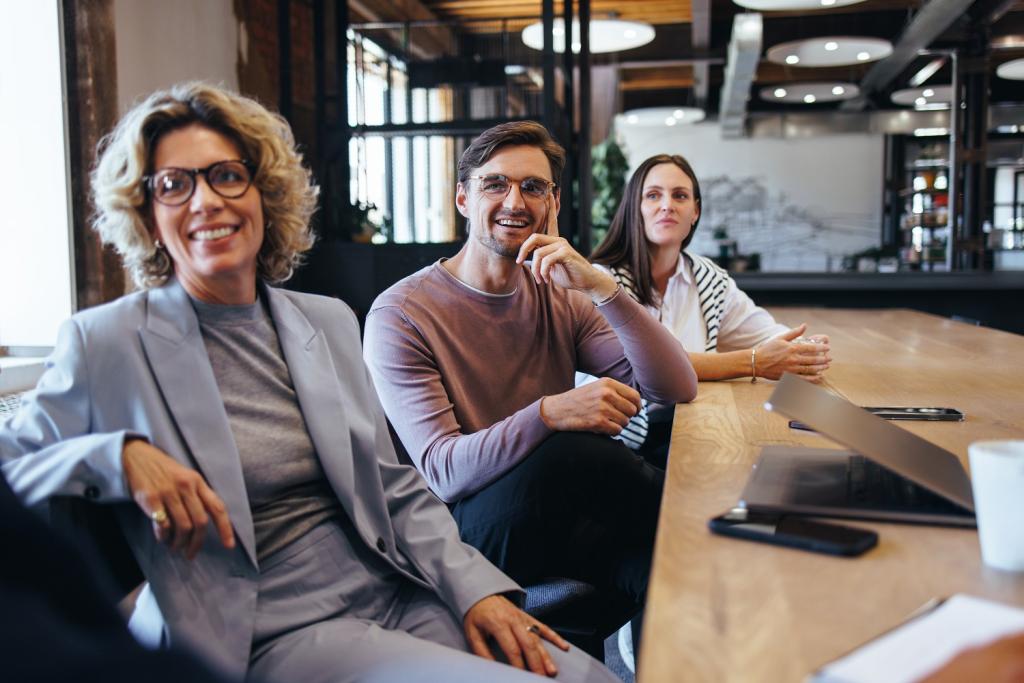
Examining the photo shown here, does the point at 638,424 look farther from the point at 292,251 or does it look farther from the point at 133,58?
the point at 133,58

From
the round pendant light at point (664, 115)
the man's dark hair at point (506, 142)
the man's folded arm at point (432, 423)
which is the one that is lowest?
the man's folded arm at point (432, 423)

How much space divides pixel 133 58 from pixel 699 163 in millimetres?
9218

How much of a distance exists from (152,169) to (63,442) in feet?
1.22

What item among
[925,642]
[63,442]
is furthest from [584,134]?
[925,642]

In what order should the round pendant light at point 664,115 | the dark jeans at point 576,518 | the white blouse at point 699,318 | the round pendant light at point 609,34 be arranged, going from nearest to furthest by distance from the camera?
the dark jeans at point 576,518 → the white blouse at point 699,318 → the round pendant light at point 609,34 → the round pendant light at point 664,115

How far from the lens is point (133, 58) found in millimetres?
3822

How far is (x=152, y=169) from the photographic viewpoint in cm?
114

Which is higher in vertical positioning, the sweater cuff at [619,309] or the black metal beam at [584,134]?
the black metal beam at [584,134]

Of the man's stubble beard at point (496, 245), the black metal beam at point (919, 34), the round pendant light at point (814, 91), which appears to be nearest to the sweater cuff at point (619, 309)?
the man's stubble beard at point (496, 245)

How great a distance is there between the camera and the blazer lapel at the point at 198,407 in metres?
1.05

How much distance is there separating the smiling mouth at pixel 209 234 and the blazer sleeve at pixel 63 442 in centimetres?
18

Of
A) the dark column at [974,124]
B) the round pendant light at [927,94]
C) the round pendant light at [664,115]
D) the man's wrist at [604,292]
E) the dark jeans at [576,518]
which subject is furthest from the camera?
the round pendant light at [664,115]

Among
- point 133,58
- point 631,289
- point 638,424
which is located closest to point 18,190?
point 133,58

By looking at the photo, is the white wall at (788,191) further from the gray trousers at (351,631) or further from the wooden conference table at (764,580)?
the gray trousers at (351,631)
